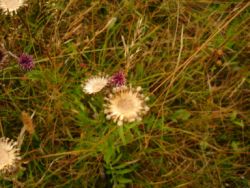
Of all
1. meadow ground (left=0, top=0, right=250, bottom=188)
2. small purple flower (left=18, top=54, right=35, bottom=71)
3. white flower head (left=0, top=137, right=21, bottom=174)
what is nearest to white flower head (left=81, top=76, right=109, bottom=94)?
meadow ground (left=0, top=0, right=250, bottom=188)

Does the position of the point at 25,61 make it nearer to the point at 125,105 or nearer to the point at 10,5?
the point at 10,5

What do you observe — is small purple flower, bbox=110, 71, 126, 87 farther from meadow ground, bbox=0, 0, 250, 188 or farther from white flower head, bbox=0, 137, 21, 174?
white flower head, bbox=0, 137, 21, 174

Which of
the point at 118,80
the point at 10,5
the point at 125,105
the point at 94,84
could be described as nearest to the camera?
the point at 125,105

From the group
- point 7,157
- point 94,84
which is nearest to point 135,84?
point 94,84

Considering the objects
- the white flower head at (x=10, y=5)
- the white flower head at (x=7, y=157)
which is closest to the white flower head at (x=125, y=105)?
the white flower head at (x=7, y=157)

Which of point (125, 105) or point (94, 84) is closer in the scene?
point (125, 105)

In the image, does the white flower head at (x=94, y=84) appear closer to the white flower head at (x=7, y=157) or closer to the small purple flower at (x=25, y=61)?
the small purple flower at (x=25, y=61)
